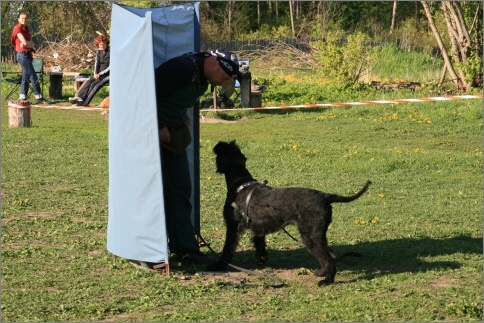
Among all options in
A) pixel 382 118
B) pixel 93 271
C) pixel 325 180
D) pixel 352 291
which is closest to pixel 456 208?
pixel 325 180

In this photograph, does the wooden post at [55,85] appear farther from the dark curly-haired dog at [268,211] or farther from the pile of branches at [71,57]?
the dark curly-haired dog at [268,211]

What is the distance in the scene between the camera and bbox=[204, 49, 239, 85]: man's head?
788cm

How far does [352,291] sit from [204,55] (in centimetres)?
234

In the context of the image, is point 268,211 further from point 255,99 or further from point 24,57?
point 24,57

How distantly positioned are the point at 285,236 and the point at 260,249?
4.25 ft

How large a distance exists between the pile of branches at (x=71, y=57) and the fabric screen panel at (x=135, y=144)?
77.9 ft

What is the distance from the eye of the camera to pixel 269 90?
24.8 m

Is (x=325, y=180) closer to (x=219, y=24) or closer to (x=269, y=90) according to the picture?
(x=269, y=90)

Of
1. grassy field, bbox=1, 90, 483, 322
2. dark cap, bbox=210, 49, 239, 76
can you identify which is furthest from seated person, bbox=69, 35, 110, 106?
→ dark cap, bbox=210, 49, 239, 76

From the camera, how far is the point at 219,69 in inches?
310

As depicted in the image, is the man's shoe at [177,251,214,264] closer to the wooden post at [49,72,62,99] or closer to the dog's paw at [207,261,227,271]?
the dog's paw at [207,261,227,271]

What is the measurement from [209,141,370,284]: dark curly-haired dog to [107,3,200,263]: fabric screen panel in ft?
2.20

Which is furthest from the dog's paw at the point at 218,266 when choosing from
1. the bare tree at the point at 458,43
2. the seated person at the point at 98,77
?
the bare tree at the point at 458,43

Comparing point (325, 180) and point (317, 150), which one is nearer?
point (325, 180)
